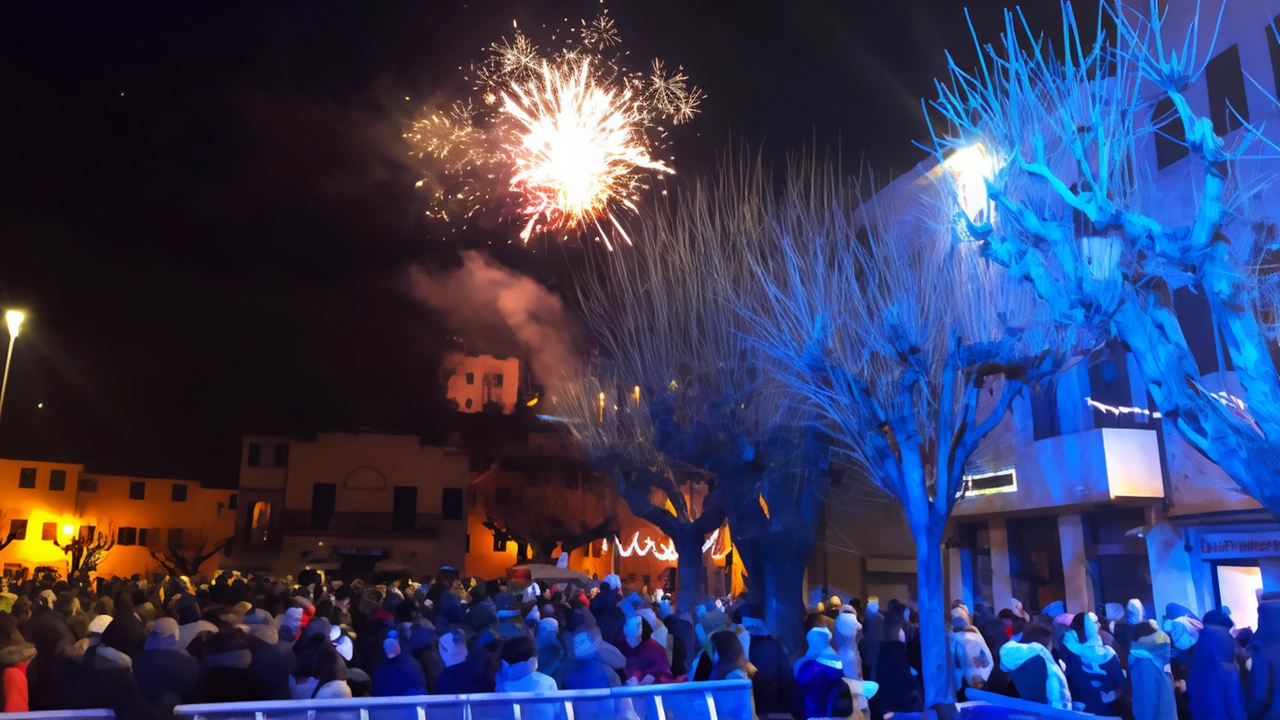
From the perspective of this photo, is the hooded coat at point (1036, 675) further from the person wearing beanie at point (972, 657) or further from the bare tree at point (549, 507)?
the bare tree at point (549, 507)

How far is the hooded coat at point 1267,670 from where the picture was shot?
21.2ft

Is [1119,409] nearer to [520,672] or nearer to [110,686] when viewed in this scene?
[520,672]

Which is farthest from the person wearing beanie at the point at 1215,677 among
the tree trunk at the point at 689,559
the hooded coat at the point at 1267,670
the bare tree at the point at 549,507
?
the bare tree at the point at 549,507

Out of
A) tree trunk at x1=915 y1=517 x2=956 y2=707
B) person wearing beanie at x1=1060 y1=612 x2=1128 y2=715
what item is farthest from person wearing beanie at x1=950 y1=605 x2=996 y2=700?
person wearing beanie at x1=1060 y1=612 x2=1128 y2=715

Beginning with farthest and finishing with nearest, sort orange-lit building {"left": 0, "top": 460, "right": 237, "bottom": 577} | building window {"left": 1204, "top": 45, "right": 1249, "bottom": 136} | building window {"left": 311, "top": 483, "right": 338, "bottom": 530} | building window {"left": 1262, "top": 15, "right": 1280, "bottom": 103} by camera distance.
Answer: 1. orange-lit building {"left": 0, "top": 460, "right": 237, "bottom": 577}
2. building window {"left": 311, "top": 483, "right": 338, "bottom": 530}
3. building window {"left": 1204, "top": 45, "right": 1249, "bottom": 136}
4. building window {"left": 1262, "top": 15, "right": 1280, "bottom": 103}

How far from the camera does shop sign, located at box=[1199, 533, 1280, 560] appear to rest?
1462 centimetres

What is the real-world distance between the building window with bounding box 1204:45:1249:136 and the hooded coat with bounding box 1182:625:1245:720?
12287mm

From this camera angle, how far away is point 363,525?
44.1 meters

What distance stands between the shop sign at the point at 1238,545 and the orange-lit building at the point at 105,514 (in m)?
50.2

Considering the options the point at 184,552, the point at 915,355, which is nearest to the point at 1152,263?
the point at 915,355

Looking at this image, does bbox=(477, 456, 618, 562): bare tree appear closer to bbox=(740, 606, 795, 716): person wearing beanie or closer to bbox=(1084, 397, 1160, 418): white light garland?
bbox=(1084, 397, 1160, 418): white light garland

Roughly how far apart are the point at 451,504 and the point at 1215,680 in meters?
42.4

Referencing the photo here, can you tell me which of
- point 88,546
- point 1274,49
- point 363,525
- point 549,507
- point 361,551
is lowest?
point 361,551

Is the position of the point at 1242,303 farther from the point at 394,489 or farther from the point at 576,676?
the point at 394,489
